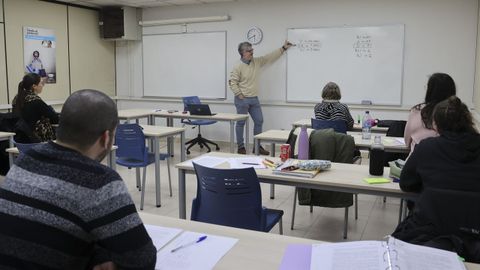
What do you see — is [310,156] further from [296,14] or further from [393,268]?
[296,14]

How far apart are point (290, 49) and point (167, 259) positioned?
611cm

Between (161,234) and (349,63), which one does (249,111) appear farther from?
(161,234)

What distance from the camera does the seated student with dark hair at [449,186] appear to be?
6.57ft

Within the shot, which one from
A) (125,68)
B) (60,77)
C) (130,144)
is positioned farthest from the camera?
(125,68)

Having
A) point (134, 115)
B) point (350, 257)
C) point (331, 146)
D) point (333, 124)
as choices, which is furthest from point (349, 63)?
point (350, 257)

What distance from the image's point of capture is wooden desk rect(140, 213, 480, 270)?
1.44 meters

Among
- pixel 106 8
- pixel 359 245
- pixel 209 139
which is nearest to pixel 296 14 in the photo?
pixel 209 139

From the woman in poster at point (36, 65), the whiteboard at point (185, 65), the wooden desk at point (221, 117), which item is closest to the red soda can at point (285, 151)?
the wooden desk at point (221, 117)

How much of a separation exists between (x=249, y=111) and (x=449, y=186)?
5.39 m

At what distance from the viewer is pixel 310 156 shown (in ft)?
11.1

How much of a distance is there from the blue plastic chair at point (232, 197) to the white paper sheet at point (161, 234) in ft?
2.54

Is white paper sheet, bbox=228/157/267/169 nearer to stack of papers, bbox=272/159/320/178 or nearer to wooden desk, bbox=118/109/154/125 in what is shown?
stack of papers, bbox=272/159/320/178

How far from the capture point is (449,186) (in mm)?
2096

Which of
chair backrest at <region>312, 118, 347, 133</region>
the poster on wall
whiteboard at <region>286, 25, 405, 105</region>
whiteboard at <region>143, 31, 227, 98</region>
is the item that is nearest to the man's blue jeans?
whiteboard at <region>286, 25, 405, 105</region>
